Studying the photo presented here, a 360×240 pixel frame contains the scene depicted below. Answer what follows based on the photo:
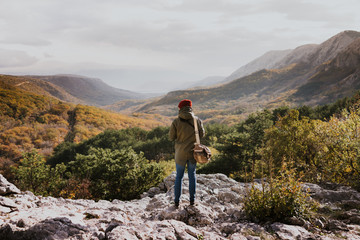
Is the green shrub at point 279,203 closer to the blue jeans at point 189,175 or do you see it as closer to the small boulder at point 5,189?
the blue jeans at point 189,175

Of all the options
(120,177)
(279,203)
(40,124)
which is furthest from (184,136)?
(40,124)

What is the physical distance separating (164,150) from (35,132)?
1469 inches

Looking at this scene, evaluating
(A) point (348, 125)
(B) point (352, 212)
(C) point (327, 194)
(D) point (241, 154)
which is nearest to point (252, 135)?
(D) point (241, 154)

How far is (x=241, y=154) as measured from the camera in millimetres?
22000

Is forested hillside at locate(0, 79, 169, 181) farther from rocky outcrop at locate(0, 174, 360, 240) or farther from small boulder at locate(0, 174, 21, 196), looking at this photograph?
rocky outcrop at locate(0, 174, 360, 240)

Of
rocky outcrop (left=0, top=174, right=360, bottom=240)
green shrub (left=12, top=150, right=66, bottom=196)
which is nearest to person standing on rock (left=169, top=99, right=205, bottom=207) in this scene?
rocky outcrop (left=0, top=174, right=360, bottom=240)

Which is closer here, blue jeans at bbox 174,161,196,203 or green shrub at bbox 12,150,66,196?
blue jeans at bbox 174,161,196,203

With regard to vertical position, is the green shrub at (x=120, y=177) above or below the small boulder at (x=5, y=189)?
below

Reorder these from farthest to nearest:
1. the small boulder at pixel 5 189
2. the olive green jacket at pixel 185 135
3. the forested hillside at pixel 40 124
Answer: the forested hillside at pixel 40 124 → the small boulder at pixel 5 189 → the olive green jacket at pixel 185 135

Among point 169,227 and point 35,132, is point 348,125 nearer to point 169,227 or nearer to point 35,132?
point 169,227

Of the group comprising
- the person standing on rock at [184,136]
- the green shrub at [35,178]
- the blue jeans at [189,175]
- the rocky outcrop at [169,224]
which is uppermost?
the person standing on rock at [184,136]

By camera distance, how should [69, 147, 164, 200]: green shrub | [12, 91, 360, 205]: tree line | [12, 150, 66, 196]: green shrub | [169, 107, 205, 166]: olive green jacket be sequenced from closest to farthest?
[169, 107, 205, 166]: olive green jacket < [12, 91, 360, 205]: tree line < [69, 147, 164, 200]: green shrub < [12, 150, 66, 196]: green shrub

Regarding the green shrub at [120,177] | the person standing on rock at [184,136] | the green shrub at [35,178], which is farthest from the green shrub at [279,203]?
the green shrub at [35,178]

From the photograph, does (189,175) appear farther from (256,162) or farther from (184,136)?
(256,162)
